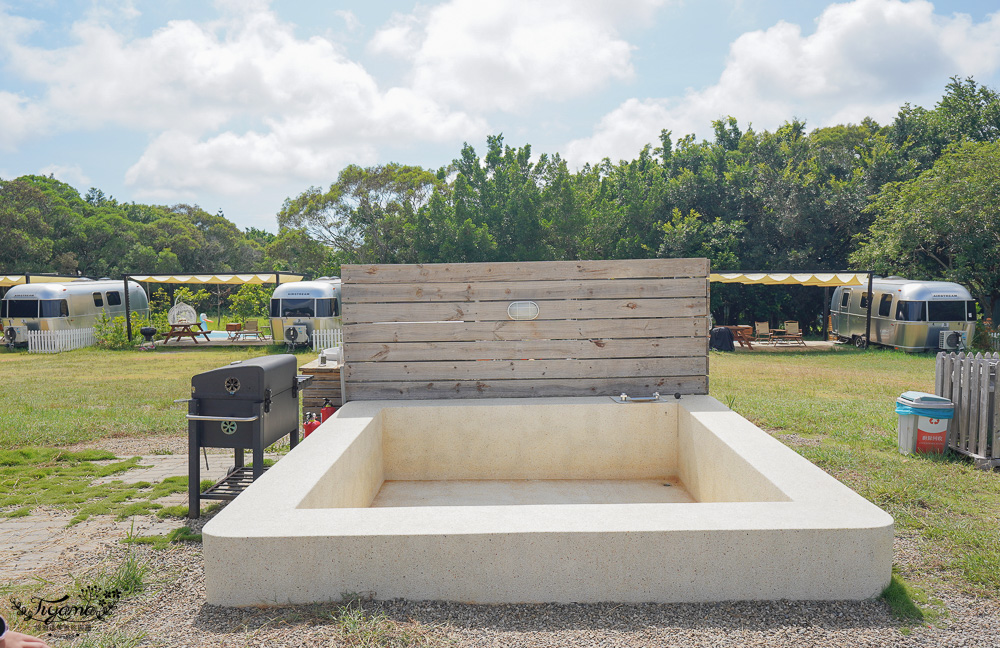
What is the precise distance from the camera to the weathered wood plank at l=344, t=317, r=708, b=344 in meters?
6.50

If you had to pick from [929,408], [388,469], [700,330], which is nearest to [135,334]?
[388,469]

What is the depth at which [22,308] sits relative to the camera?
21.0 metres

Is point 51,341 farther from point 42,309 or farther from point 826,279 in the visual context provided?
point 826,279

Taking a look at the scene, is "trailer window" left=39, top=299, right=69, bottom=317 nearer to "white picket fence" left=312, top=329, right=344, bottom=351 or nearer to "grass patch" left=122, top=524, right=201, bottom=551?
"white picket fence" left=312, top=329, right=344, bottom=351

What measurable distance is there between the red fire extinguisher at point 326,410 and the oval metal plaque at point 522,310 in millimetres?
2127

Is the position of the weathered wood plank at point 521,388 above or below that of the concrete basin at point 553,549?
above

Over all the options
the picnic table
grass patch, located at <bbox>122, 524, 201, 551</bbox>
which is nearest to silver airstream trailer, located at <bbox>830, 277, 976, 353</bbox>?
grass patch, located at <bbox>122, 524, 201, 551</bbox>

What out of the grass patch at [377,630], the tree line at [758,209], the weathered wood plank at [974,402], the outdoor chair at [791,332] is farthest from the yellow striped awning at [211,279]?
the grass patch at [377,630]

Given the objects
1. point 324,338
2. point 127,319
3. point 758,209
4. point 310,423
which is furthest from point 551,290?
point 758,209

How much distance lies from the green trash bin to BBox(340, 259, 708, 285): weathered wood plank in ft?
8.87

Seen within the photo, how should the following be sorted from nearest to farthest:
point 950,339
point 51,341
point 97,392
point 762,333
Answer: point 97,392 → point 950,339 → point 51,341 → point 762,333

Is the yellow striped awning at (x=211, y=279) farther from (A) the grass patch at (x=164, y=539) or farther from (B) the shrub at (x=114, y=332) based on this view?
(A) the grass patch at (x=164, y=539)

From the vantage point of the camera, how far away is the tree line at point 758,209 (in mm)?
21234

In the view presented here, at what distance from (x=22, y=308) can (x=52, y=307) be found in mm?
1006
